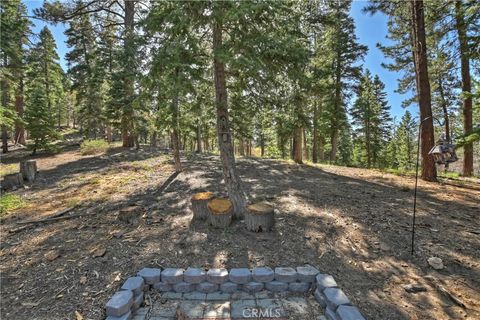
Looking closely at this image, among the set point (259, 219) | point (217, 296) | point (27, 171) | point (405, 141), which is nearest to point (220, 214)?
point (259, 219)

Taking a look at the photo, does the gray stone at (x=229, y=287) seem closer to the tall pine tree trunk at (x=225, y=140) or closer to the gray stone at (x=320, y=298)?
the gray stone at (x=320, y=298)

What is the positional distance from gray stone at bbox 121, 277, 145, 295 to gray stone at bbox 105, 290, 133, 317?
10 cm

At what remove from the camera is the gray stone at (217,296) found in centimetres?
408

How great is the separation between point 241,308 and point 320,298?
1198 millimetres

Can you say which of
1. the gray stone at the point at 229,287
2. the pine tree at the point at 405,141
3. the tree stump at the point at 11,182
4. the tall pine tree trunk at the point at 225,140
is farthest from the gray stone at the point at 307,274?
the pine tree at the point at 405,141

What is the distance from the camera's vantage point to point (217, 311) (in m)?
3.76

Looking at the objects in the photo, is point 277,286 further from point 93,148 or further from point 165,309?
point 93,148

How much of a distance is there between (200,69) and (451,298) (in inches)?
234

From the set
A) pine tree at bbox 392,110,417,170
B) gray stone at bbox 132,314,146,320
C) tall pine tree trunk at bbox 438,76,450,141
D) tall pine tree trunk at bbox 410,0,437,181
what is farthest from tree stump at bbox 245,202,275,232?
pine tree at bbox 392,110,417,170

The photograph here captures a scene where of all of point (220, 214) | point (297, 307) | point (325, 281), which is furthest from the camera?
point (220, 214)

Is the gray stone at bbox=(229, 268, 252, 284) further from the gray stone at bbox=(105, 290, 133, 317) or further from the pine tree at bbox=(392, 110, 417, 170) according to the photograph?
the pine tree at bbox=(392, 110, 417, 170)

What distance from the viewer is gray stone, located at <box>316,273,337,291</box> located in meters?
3.94

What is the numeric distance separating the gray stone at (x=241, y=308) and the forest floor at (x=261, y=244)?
72 centimetres

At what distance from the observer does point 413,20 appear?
30.8ft
